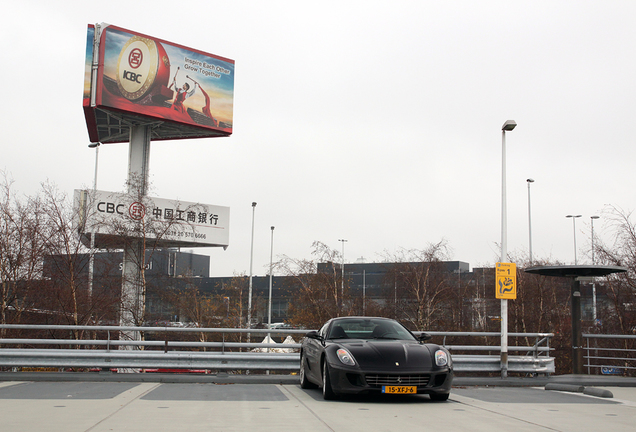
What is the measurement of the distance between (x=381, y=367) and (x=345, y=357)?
0.60m

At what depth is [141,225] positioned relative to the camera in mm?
23469

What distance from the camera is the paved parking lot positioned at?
7.17 metres

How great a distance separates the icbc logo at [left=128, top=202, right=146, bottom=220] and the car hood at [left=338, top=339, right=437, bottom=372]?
1541 centimetres

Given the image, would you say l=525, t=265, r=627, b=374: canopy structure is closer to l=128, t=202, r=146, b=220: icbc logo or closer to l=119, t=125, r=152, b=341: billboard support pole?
l=119, t=125, r=152, b=341: billboard support pole

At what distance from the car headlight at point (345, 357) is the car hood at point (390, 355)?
6 cm

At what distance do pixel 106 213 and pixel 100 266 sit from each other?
13500 mm

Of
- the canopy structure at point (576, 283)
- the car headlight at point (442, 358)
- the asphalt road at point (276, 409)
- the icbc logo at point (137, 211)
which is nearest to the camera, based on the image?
the asphalt road at point (276, 409)

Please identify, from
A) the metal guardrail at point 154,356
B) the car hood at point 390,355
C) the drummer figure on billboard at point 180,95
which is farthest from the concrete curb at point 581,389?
the drummer figure on billboard at point 180,95

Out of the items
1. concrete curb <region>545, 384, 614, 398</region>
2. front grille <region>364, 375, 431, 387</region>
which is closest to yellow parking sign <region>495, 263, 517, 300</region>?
concrete curb <region>545, 384, 614, 398</region>

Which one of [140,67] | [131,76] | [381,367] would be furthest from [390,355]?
[140,67]

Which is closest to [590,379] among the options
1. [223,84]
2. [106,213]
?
[106,213]

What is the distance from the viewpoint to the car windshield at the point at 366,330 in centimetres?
1068

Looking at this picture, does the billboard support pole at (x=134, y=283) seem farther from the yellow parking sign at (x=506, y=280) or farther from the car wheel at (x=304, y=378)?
the yellow parking sign at (x=506, y=280)

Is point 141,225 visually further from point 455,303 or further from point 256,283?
point 256,283
